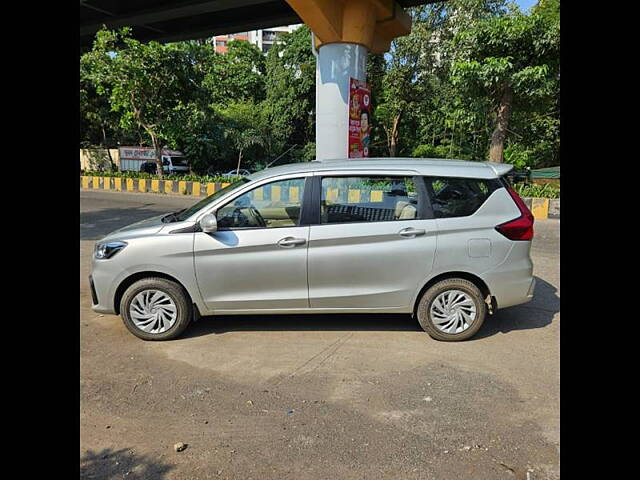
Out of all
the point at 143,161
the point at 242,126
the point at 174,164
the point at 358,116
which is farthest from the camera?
the point at 174,164

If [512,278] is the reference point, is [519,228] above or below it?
above

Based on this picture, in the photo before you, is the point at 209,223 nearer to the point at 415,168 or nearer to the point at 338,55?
the point at 415,168

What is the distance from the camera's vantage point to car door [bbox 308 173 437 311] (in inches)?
177

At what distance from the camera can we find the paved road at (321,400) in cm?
287

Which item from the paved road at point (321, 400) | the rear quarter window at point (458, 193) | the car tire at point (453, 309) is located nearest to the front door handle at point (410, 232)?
the rear quarter window at point (458, 193)

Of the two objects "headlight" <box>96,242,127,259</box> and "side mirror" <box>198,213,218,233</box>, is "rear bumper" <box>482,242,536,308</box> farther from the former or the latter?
"headlight" <box>96,242,127,259</box>

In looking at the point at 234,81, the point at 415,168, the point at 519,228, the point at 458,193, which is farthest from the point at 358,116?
the point at 234,81

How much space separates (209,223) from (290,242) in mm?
743

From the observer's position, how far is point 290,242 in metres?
4.48

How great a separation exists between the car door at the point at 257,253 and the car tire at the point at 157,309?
24cm

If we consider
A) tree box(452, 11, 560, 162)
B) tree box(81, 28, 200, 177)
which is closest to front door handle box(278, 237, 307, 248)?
tree box(452, 11, 560, 162)

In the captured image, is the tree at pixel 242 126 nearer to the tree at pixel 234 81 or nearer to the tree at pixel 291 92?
the tree at pixel 291 92
